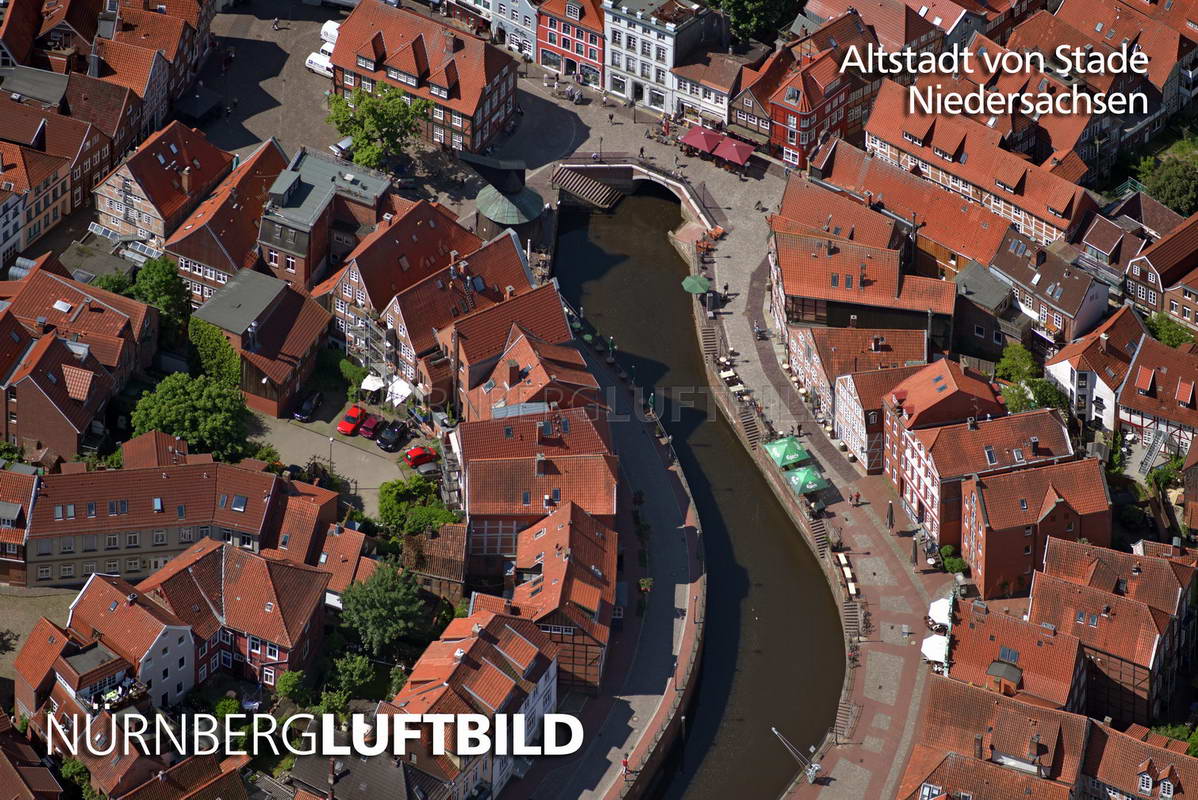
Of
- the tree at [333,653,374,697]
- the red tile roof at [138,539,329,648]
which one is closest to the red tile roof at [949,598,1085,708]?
the tree at [333,653,374,697]

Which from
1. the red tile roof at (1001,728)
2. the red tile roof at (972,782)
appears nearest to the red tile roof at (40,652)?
the red tile roof at (972,782)

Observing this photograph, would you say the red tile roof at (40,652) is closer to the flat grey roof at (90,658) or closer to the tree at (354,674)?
the flat grey roof at (90,658)

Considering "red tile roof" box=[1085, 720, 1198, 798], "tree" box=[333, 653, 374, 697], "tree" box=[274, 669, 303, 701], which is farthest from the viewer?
"tree" box=[333, 653, 374, 697]

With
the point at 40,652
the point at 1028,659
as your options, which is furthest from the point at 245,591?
the point at 1028,659

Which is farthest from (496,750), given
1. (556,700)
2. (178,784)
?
(178,784)

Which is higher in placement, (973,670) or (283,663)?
(973,670)

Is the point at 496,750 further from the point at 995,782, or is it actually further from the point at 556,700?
the point at 995,782

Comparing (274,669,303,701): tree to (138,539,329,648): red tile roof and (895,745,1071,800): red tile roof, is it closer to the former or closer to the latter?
(138,539,329,648): red tile roof
